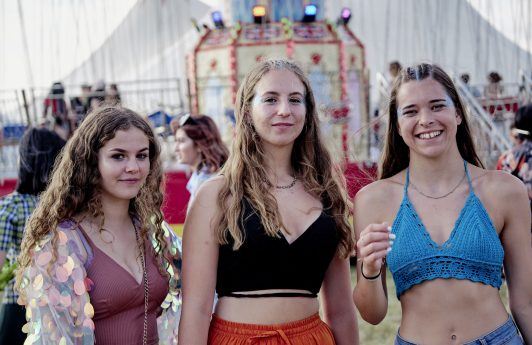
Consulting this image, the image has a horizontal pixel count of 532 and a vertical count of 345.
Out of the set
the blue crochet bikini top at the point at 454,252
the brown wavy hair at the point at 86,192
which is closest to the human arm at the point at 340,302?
the blue crochet bikini top at the point at 454,252

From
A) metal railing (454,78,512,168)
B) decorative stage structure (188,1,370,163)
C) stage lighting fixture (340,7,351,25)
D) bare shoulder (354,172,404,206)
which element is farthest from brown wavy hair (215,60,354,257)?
stage lighting fixture (340,7,351,25)

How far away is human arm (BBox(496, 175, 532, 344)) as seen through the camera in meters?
2.09

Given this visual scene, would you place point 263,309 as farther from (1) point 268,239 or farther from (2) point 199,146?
(2) point 199,146

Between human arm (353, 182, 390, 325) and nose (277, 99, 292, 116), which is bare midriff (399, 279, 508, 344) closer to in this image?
human arm (353, 182, 390, 325)

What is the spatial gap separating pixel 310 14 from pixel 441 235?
391 inches

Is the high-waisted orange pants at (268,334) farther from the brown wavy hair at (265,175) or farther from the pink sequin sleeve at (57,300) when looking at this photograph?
the pink sequin sleeve at (57,300)

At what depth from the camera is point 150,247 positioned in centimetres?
235

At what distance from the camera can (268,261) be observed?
83.4 inches

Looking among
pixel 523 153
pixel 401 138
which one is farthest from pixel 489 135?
pixel 401 138

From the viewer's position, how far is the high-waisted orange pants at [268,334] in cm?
210

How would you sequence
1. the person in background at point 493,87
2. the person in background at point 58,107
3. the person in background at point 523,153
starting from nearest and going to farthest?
1. the person in background at point 523,153
2. the person in background at point 493,87
3. the person in background at point 58,107

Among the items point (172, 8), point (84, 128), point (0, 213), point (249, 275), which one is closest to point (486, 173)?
point (249, 275)

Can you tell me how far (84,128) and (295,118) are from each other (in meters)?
0.79

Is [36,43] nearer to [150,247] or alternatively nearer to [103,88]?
[103,88]
